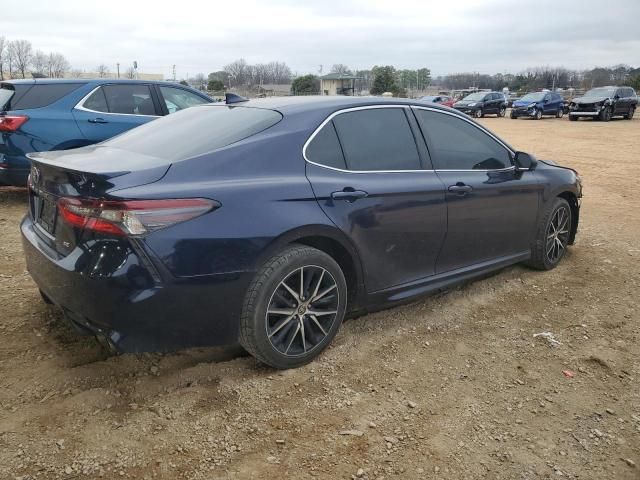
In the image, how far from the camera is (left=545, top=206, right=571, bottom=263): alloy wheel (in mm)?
4785

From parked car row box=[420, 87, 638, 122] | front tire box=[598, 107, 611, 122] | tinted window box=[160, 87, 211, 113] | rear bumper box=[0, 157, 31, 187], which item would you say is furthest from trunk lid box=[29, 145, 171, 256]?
front tire box=[598, 107, 611, 122]

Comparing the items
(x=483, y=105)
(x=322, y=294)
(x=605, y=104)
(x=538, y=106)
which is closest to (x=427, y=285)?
(x=322, y=294)

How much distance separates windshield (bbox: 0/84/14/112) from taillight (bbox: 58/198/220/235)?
466 centimetres

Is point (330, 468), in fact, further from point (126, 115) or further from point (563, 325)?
point (126, 115)

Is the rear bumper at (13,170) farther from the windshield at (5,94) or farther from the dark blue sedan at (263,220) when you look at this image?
the dark blue sedan at (263,220)

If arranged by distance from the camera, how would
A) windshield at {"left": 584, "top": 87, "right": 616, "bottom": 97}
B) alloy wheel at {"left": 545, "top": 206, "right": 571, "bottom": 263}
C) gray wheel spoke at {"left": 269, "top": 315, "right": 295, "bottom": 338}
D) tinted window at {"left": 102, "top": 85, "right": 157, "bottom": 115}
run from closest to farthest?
1. gray wheel spoke at {"left": 269, "top": 315, "right": 295, "bottom": 338}
2. alloy wheel at {"left": 545, "top": 206, "right": 571, "bottom": 263}
3. tinted window at {"left": 102, "top": 85, "right": 157, "bottom": 115}
4. windshield at {"left": 584, "top": 87, "right": 616, "bottom": 97}

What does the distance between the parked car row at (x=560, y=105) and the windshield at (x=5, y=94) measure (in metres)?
21.6

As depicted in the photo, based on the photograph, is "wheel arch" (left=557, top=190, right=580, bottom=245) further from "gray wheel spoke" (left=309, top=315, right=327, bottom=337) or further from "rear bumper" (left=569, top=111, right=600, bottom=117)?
"rear bumper" (left=569, top=111, right=600, bottom=117)

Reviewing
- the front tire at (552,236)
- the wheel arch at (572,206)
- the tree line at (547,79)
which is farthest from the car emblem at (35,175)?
the tree line at (547,79)

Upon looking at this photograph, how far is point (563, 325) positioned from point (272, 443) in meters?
2.41

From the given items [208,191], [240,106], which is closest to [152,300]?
[208,191]

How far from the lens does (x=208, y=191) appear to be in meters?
2.63

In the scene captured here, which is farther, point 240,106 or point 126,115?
point 126,115

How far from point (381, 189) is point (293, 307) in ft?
3.00
